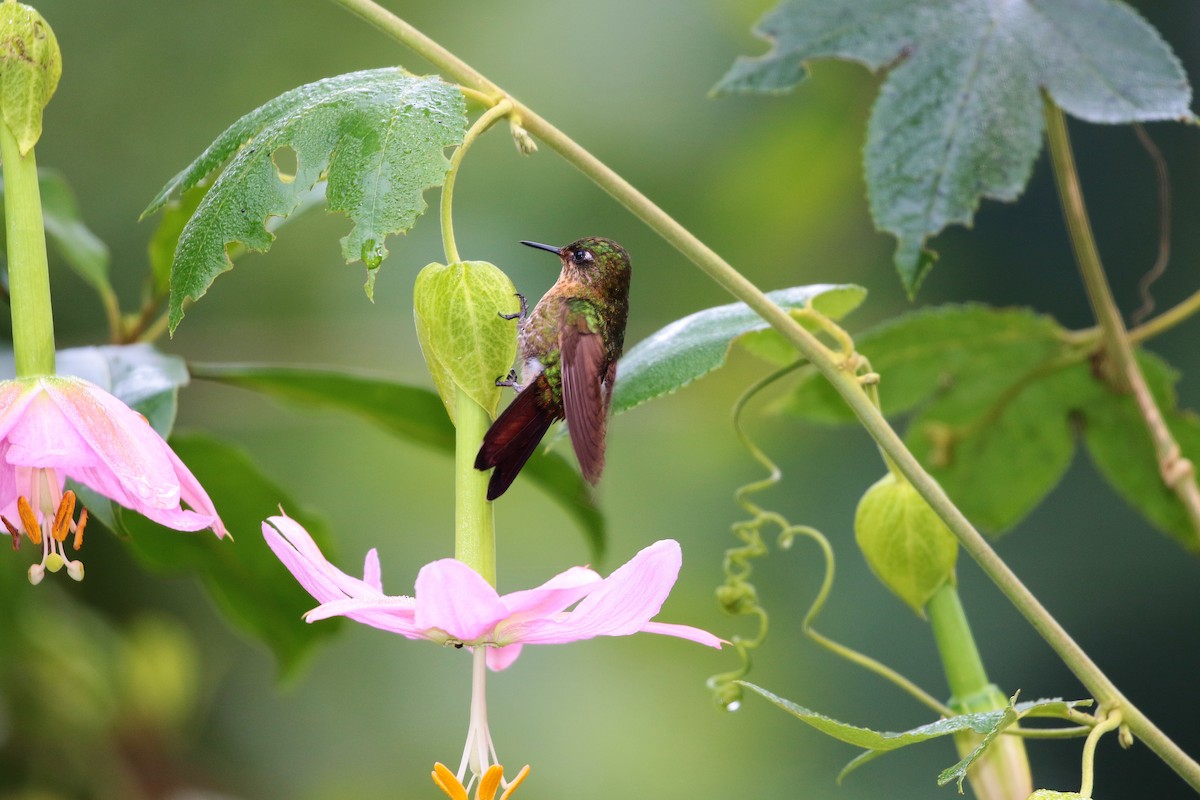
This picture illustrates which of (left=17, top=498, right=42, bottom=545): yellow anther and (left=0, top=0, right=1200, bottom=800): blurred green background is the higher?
(left=17, top=498, right=42, bottom=545): yellow anther

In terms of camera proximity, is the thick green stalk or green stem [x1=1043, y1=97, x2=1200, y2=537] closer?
the thick green stalk

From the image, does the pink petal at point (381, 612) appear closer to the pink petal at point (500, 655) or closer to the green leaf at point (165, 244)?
the pink petal at point (500, 655)

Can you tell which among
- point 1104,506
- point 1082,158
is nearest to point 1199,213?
point 1082,158

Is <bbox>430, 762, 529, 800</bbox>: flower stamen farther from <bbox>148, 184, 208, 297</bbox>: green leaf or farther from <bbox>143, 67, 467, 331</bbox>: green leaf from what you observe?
<bbox>148, 184, 208, 297</bbox>: green leaf

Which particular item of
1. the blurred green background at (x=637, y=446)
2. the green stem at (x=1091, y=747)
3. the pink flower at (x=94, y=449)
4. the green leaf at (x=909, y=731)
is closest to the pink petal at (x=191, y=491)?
the pink flower at (x=94, y=449)

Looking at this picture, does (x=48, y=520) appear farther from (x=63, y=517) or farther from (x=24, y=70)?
(x=24, y=70)

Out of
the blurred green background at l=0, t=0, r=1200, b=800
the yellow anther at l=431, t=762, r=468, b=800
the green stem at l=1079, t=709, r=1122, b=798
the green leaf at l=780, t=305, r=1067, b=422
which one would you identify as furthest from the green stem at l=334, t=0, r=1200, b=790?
the blurred green background at l=0, t=0, r=1200, b=800
